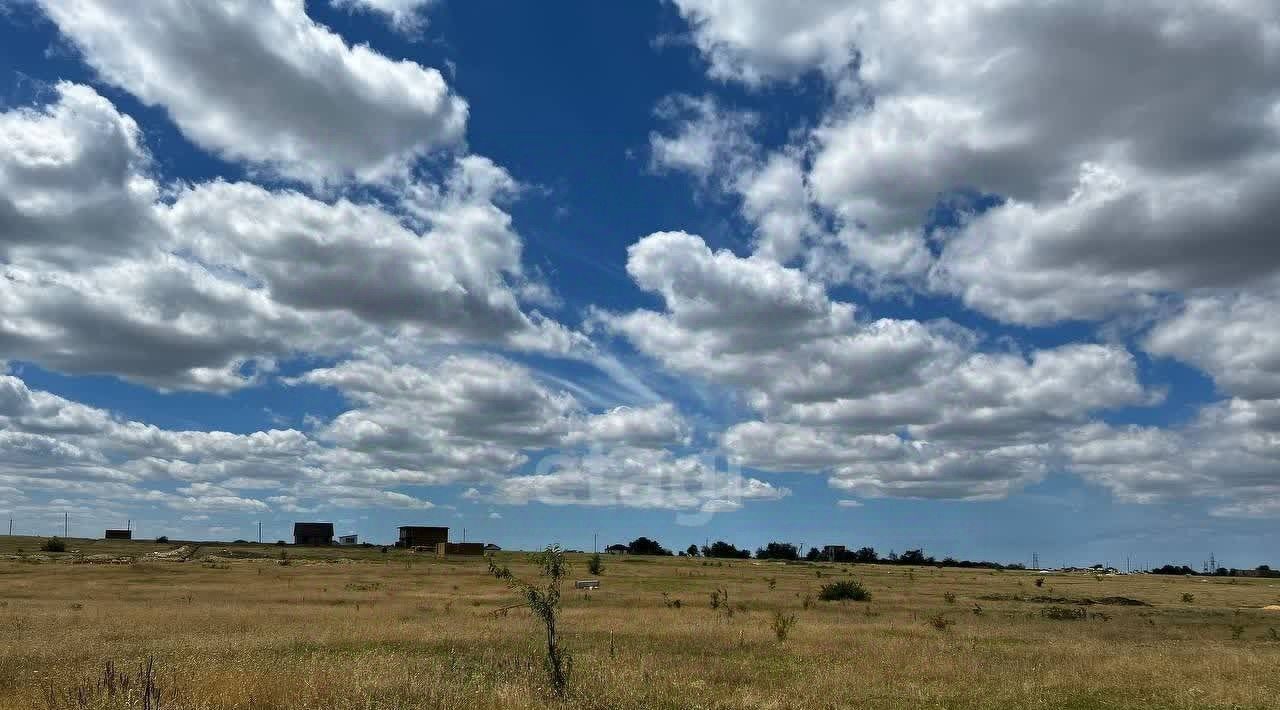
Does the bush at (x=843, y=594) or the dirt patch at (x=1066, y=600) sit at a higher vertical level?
the bush at (x=843, y=594)

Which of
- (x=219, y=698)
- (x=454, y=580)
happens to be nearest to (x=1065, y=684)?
(x=219, y=698)

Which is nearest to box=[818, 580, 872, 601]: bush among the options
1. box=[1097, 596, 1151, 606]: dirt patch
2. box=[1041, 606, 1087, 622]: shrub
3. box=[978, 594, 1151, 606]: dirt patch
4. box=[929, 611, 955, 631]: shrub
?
box=[978, 594, 1151, 606]: dirt patch

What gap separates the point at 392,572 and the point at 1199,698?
246ft

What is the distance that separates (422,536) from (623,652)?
16774cm

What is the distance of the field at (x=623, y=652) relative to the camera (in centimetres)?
1869

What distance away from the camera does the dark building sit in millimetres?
184625

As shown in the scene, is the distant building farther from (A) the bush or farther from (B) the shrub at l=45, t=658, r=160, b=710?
(B) the shrub at l=45, t=658, r=160, b=710

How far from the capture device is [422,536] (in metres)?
186

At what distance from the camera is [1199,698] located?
20.7m

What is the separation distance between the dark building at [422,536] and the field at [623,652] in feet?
429

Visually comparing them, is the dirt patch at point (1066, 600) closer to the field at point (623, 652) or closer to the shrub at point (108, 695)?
the field at point (623, 652)

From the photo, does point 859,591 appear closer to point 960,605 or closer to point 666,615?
point 960,605

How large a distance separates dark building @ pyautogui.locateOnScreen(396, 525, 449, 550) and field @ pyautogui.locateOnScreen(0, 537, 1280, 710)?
13086 centimetres

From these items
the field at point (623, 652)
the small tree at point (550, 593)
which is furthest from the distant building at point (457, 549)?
the small tree at point (550, 593)
